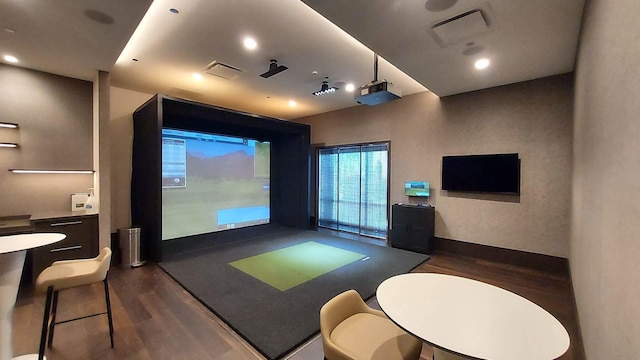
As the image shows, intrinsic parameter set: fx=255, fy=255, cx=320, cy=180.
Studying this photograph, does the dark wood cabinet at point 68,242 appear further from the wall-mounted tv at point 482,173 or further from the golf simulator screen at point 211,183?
the wall-mounted tv at point 482,173

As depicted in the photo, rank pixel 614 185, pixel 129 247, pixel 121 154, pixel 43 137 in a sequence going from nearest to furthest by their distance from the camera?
pixel 614 185 → pixel 43 137 → pixel 129 247 → pixel 121 154

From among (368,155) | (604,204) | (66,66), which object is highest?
(66,66)

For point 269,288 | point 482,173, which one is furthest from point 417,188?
point 269,288

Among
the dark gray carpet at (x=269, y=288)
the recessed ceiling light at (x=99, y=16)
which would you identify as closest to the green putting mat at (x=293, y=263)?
the dark gray carpet at (x=269, y=288)

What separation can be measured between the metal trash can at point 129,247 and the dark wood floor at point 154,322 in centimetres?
27

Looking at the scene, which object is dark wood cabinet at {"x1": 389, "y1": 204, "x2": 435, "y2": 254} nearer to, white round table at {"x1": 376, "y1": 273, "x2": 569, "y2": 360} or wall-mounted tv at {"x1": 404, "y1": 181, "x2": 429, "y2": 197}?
wall-mounted tv at {"x1": 404, "y1": 181, "x2": 429, "y2": 197}

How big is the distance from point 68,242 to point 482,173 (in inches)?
251

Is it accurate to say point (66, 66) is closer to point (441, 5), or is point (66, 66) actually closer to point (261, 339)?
point (261, 339)

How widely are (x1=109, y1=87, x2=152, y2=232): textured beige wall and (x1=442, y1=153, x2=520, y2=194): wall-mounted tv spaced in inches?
240

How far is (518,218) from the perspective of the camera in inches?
163

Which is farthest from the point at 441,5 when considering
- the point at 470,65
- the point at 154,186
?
the point at 154,186

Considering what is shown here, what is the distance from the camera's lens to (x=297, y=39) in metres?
3.19

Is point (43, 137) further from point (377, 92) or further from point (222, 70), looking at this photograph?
point (377, 92)

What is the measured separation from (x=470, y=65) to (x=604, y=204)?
2.68 meters
